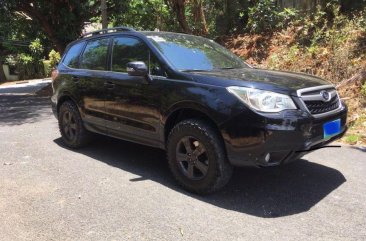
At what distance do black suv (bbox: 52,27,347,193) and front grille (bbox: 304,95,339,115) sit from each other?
1 centimetres

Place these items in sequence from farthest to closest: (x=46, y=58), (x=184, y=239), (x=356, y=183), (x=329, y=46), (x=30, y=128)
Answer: (x=46, y=58)
(x=329, y=46)
(x=30, y=128)
(x=356, y=183)
(x=184, y=239)

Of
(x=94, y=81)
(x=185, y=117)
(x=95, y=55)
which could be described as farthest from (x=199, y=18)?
(x=185, y=117)

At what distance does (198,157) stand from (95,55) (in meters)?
2.49

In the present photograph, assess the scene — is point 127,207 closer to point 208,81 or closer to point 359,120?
point 208,81

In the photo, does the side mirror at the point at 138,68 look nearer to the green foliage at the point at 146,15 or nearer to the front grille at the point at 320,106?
the front grille at the point at 320,106

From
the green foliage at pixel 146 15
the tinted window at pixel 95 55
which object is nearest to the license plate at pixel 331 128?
the tinted window at pixel 95 55

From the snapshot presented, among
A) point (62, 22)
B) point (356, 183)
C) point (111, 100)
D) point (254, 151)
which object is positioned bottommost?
point (356, 183)

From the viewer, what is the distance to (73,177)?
520cm

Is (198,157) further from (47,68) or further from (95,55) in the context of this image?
(47,68)

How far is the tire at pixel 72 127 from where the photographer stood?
249 inches

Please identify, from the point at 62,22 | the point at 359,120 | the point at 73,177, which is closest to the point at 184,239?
the point at 73,177

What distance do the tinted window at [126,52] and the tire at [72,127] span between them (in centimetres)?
121

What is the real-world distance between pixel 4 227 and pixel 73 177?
1373 millimetres

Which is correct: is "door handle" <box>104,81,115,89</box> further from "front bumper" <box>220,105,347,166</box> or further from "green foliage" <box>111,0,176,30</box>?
"green foliage" <box>111,0,176,30</box>
